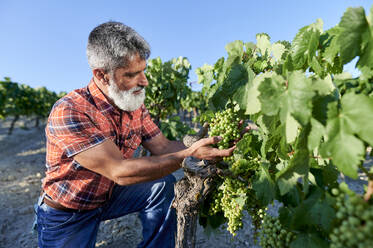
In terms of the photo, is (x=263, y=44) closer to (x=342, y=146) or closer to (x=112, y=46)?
(x=342, y=146)

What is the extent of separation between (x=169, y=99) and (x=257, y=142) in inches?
170

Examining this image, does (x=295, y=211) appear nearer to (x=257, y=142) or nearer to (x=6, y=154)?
(x=257, y=142)

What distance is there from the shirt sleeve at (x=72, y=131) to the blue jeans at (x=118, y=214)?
89 cm

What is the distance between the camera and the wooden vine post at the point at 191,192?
6.77ft

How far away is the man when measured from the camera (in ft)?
7.05

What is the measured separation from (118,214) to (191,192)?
4.26 feet

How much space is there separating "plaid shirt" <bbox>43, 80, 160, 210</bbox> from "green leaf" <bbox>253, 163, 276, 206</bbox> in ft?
4.70

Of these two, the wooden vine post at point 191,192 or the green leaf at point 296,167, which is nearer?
the green leaf at point 296,167

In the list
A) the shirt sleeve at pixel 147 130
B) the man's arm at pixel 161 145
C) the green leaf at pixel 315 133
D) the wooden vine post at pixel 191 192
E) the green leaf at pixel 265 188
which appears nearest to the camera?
the green leaf at pixel 315 133

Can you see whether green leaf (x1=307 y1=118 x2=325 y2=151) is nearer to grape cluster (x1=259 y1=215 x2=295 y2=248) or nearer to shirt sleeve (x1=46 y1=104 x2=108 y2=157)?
grape cluster (x1=259 y1=215 x2=295 y2=248)

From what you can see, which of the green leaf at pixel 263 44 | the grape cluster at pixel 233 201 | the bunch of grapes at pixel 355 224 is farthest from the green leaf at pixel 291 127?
the green leaf at pixel 263 44

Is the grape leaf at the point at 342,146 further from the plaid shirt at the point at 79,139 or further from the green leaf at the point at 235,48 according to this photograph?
the plaid shirt at the point at 79,139

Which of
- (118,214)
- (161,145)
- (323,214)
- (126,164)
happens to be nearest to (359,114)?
(323,214)

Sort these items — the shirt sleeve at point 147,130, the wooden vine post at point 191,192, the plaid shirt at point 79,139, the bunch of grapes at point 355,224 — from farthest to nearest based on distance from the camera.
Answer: the shirt sleeve at point 147,130 → the plaid shirt at point 79,139 → the wooden vine post at point 191,192 → the bunch of grapes at point 355,224
